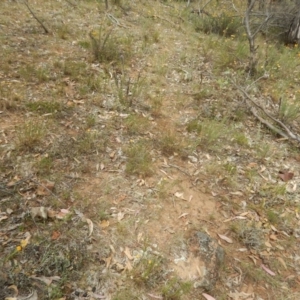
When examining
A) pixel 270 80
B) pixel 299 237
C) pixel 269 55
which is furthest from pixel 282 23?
pixel 299 237

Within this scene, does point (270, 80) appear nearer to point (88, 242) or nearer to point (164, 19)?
point (164, 19)

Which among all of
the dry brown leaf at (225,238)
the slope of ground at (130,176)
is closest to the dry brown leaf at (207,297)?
the slope of ground at (130,176)

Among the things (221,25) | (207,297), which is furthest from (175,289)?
(221,25)

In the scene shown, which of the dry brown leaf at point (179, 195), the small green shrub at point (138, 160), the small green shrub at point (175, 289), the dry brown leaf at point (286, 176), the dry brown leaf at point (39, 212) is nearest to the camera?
the small green shrub at point (175, 289)

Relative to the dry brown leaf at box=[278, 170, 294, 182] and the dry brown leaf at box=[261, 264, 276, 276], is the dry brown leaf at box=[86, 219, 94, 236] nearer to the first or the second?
the dry brown leaf at box=[261, 264, 276, 276]

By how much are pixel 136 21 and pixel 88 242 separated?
5.98m

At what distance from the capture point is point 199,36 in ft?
23.5

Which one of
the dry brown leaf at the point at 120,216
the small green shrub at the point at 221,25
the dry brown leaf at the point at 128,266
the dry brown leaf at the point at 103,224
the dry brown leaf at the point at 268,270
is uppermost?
the small green shrub at the point at 221,25

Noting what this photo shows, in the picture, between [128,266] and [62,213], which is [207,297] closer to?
[128,266]

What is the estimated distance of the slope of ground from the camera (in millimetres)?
2521

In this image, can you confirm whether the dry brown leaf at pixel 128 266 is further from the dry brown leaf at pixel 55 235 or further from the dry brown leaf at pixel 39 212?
the dry brown leaf at pixel 39 212

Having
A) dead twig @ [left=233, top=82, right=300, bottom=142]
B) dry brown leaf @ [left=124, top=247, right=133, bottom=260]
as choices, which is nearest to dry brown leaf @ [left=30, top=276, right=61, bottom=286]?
dry brown leaf @ [left=124, top=247, right=133, bottom=260]

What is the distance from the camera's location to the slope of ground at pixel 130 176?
8.27 ft

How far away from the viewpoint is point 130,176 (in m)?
3.41
